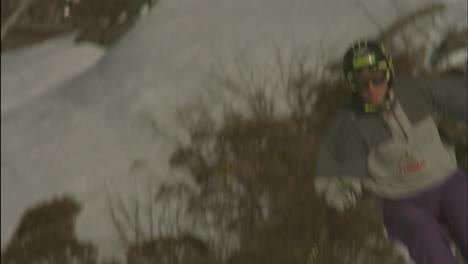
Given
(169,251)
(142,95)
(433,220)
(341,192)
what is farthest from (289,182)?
(142,95)

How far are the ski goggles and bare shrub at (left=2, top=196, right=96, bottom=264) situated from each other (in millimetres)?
2486

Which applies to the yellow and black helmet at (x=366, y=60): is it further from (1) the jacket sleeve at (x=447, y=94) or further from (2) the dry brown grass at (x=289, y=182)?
(2) the dry brown grass at (x=289, y=182)

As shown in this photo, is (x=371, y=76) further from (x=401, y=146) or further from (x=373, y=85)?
(x=401, y=146)

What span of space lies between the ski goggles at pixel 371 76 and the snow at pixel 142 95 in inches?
78.9

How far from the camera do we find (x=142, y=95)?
542cm

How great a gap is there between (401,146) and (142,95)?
13.2 feet

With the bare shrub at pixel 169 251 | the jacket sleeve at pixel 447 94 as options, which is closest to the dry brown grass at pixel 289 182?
the bare shrub at pixel 169 251

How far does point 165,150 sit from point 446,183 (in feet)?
9.73

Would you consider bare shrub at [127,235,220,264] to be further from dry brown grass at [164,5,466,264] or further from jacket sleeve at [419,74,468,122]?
jacket sleeve at [419,74,468,122]

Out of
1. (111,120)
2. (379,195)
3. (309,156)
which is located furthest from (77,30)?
(379,195)

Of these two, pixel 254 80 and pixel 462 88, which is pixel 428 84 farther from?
pixel 254 80

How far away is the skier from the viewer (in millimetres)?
1896

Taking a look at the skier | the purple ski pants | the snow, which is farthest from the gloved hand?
the snow

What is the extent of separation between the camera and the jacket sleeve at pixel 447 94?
1913 mm
